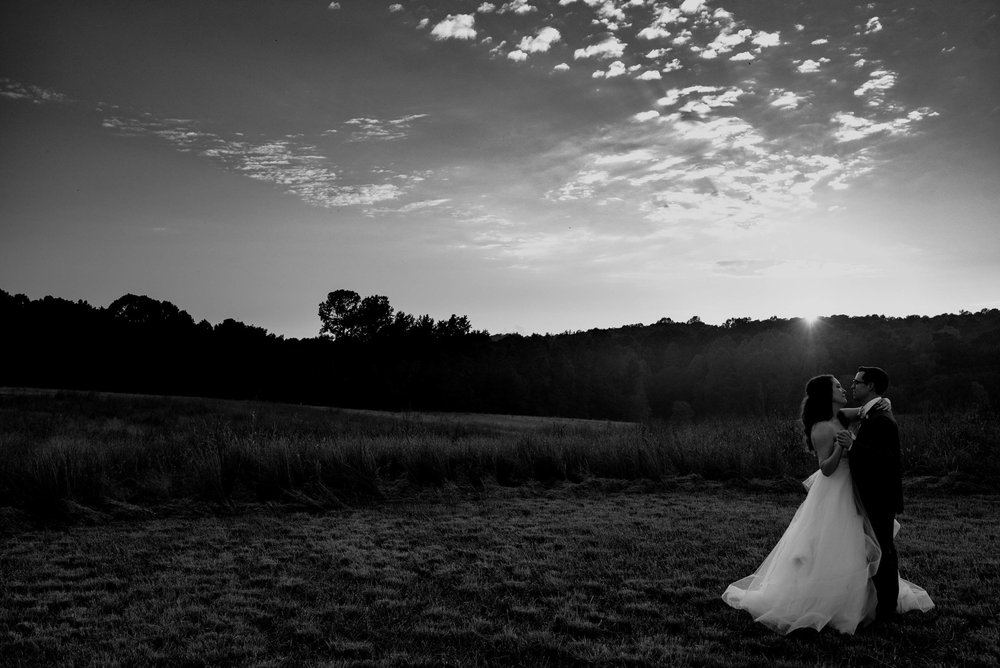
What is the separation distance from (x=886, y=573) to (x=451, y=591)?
13.1 ft

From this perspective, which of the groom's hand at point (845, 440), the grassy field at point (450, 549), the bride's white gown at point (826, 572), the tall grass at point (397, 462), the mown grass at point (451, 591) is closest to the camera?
the mown grass at point (451, 591)

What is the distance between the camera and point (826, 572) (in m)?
5.77

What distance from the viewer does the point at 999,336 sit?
51188 millimetres

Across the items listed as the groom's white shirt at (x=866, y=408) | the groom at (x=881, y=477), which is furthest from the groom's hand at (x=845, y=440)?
the groom's white shirt at (x=866, y=408)

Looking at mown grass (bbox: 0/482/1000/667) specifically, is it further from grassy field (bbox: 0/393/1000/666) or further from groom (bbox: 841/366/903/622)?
groom (bbox: 841/366/903/622)

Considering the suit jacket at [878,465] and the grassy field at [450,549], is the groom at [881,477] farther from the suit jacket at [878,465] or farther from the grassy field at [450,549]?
the grassy field at [450,549]

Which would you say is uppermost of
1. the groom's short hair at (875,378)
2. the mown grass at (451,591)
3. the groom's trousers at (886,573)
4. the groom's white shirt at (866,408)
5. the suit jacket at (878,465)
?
the groom's short hair at (875,378)

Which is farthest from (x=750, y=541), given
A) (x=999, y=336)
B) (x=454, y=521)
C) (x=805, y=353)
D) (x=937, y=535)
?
(x=805, y=353)

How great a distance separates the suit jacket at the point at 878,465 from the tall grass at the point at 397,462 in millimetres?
9002

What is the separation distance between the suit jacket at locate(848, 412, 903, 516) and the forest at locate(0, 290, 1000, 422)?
44.9 m

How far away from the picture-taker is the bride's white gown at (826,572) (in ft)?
18.6

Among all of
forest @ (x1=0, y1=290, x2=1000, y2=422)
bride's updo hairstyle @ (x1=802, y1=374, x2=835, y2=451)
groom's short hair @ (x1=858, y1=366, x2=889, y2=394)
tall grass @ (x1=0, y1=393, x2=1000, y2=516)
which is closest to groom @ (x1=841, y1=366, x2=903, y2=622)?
groom's short hair @ (x1=858, y1=366, x2=889, y2=394)

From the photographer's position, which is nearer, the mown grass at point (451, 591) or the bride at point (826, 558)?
the mown grass at point (451, 591)

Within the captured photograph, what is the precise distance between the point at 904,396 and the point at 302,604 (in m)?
50.3
